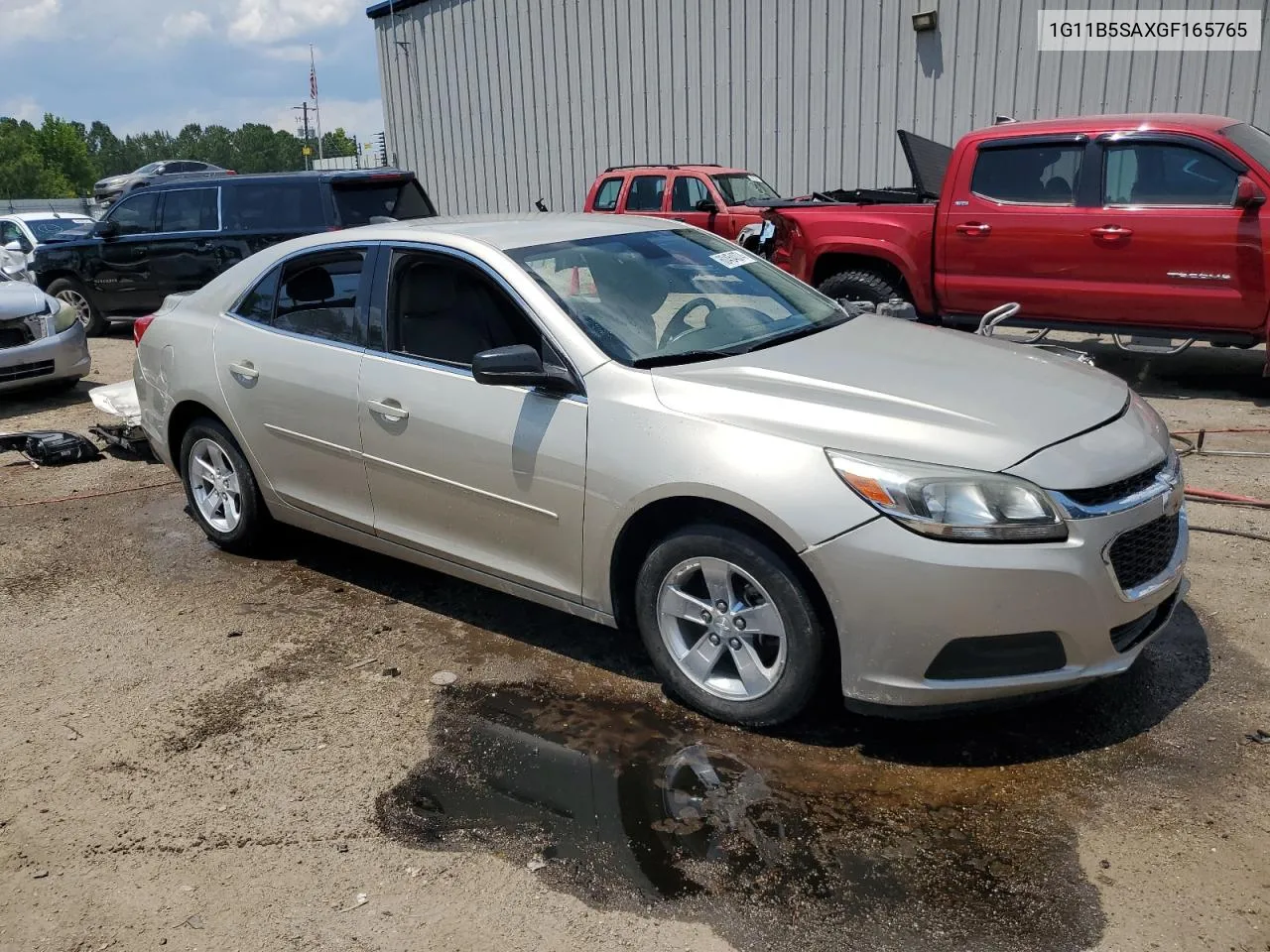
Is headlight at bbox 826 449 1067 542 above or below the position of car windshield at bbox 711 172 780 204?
below

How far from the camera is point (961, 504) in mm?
3035

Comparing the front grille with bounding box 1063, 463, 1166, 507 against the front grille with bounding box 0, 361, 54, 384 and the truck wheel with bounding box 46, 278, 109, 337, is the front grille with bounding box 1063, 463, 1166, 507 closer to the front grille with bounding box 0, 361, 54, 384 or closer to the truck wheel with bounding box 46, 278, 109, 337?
the front grille with bounding box 0, 361, 54, 384

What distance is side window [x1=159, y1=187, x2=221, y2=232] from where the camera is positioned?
1198cm

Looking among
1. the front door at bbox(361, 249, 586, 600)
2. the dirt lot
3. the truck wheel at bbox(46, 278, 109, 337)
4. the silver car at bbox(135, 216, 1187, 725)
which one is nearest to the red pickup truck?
the dirt lot

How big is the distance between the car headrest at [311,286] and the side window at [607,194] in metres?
9.75

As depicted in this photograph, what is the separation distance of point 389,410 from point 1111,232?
236 inches

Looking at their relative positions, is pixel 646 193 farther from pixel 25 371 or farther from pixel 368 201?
pixel 25 371

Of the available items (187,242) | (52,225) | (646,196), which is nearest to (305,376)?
(187,242)

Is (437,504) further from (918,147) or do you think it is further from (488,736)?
(918,147)

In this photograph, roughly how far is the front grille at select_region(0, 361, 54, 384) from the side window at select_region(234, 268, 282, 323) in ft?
16.3

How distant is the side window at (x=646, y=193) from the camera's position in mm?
13641

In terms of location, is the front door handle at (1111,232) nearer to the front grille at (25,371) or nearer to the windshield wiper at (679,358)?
the windshield wiper at (679,358)

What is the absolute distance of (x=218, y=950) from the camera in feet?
8.68

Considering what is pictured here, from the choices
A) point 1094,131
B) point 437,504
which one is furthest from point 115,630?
point 1094,131
